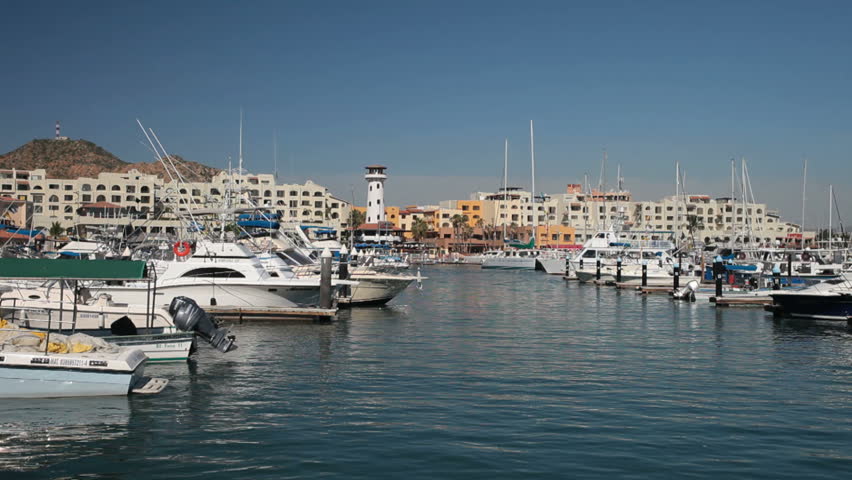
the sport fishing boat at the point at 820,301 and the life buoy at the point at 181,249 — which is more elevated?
the life buoy at the point at 181,249

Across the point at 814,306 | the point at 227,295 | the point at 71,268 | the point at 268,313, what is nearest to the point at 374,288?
the point at 268,313

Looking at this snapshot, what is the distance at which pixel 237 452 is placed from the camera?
1442cm

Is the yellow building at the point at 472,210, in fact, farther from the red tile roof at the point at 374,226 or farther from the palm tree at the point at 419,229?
the red tile roof at the point at 374,226

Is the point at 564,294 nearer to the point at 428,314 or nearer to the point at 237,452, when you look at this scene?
the point at 428,314

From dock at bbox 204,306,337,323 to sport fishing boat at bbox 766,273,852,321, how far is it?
77.8 ft

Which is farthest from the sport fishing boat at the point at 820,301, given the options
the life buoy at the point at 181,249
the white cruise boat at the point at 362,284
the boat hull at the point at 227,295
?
the life buoy at the point at 181,249

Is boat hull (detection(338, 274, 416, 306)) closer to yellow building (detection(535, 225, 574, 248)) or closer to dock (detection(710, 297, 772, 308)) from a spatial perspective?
dock (detection(710, 297, 772, 308))

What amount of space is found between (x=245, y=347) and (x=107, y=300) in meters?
5.48

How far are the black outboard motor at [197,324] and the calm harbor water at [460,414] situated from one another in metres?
0.70

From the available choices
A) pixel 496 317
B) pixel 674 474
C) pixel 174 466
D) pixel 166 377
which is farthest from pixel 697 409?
pixel 496 317

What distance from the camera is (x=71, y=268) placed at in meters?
24.8

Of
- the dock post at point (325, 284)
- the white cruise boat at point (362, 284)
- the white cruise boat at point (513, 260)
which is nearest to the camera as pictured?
the dock post at point (325, 284)

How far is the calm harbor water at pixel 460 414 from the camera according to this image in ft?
45.6

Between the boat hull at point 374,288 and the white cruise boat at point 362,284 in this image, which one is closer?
the white cruise boat at point 362,284
